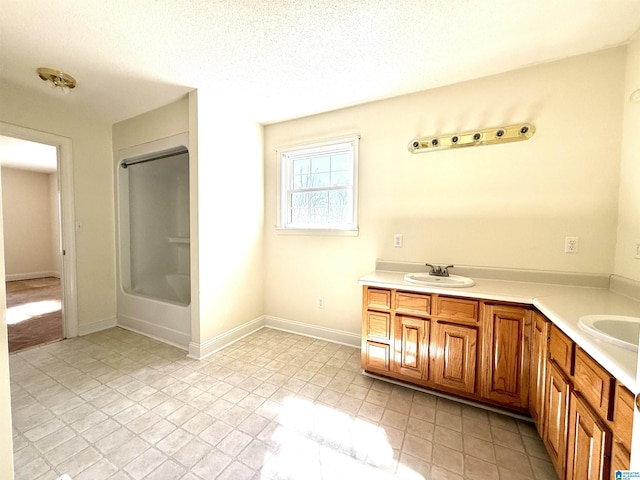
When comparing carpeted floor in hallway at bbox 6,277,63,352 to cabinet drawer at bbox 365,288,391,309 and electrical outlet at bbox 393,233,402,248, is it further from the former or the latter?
electrical outlet at bbox 393,233,402,248

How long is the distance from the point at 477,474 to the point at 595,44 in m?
2.83

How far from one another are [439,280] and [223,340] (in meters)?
2.24

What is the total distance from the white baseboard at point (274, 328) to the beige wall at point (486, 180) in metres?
0.11

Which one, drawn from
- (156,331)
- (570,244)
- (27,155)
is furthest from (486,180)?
(27,155)

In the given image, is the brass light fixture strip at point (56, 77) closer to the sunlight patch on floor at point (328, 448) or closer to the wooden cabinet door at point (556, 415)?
the sunlight patch on floor at point (328, 448)

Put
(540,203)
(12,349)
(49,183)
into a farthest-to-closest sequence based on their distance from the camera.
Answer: (49,183), (12,349), (540,203)

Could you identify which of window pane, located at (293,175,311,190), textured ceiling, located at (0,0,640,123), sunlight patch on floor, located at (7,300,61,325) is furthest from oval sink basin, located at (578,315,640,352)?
sunlight patch on floor, located at (7,300,61,325)

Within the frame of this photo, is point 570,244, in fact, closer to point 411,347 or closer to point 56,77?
point 411,347

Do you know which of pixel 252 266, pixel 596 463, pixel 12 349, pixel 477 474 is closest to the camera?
pixel 596 463

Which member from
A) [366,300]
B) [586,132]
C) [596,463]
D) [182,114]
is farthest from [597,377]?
[182,114]

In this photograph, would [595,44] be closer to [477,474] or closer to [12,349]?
[477,474]

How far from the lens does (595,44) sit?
1758 mm

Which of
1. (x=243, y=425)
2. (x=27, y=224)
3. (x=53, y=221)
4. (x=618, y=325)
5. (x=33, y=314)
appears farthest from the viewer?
(x=53, y=221)

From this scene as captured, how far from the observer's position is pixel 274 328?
3.27 metres
